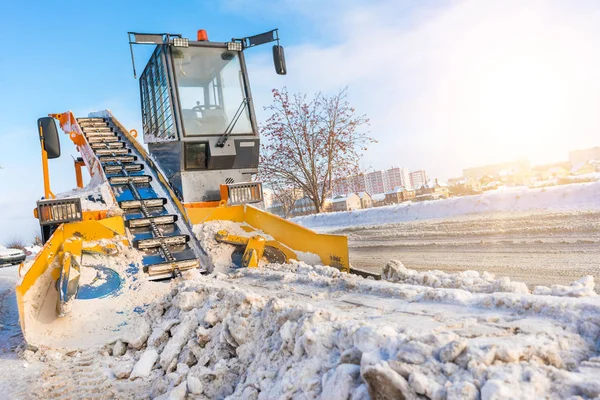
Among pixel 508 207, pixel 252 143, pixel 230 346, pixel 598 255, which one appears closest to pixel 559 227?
pixel 598 255

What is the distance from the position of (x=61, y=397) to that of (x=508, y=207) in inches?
355

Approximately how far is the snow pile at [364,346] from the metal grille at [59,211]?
1.91 meters

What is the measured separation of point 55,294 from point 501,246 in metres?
5.87

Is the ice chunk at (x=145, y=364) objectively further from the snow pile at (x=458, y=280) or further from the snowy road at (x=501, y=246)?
the snowy road at (x=501, y=246)

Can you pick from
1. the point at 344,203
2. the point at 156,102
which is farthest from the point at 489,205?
the point at 344,203

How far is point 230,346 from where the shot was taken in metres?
2.98

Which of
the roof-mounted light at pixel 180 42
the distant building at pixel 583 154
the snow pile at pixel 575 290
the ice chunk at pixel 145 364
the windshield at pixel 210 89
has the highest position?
the roof-mounted light at pixel 180 42

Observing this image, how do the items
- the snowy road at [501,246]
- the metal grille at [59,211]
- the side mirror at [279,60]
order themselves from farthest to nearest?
1. the side mirror at [279,60]
2. the snowy road at [501,246]
3. the metal grille at [59,211]

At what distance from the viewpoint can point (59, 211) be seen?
202 inches

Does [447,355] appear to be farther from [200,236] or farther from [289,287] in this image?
[200,236]

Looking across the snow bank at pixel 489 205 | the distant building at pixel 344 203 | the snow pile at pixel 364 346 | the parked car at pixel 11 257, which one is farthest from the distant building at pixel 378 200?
the snow pile at pixel 364 346

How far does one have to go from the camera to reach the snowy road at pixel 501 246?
206 inches

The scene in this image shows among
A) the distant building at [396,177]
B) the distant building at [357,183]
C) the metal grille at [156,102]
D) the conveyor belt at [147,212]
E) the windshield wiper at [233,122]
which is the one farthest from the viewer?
the distant building at [396,177]

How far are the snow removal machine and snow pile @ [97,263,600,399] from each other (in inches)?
32.0
